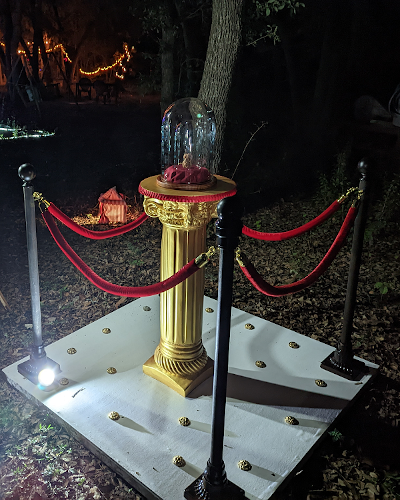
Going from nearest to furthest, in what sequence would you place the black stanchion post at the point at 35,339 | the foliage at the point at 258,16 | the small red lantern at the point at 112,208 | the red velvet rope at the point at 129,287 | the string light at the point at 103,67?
1. the red velvet rope at the point at 129,287
2. the black stanchion post at the point at 35,339
3. the foliage at the point at 258,16
4. the small red lantern at the point at 112,208
5. the string light at the point at 103,67

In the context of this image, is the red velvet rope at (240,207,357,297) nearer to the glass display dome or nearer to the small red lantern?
the glass display dome

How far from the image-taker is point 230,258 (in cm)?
232

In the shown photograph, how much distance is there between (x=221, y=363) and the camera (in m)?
2.46

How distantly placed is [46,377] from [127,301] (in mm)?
1674

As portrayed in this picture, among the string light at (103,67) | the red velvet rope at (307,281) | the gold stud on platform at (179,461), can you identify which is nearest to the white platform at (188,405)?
the gold stud on platform at (179,461)

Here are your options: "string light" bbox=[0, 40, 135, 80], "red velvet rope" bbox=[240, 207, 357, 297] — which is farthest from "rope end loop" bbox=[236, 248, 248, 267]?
"string light" bbox=[0, 40, 135, 80]

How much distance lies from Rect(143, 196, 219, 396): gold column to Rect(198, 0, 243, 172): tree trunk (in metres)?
3.69

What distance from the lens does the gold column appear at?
3.12 m

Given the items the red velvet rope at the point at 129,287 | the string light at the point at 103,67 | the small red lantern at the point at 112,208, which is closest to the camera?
the red velvet rope at the point at 129,287

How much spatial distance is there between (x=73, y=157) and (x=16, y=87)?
4496 millimetres

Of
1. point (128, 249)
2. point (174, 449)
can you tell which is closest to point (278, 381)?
point (174, 449)

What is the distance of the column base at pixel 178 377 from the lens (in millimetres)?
3474

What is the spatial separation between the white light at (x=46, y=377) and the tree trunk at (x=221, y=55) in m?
4.31

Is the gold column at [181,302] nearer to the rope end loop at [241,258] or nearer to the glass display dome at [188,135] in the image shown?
the glass display dome at [188,135]
